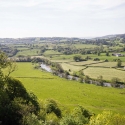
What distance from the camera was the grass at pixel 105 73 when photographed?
163 metres

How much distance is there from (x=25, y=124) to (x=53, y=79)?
116417 mm

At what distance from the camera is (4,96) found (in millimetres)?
56031

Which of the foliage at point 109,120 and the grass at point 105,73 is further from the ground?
the foliage at point 109,120

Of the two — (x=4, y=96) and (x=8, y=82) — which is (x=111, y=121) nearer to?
(x=4, y=96)

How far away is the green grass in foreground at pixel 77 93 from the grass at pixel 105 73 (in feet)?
78.0

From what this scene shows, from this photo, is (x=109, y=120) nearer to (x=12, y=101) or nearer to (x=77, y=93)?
(x=12, y=101)

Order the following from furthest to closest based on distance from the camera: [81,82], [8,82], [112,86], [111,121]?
1. [81,82]
2. [112,86]
3. [8,82]
4. [111,121]

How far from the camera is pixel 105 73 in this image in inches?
6914

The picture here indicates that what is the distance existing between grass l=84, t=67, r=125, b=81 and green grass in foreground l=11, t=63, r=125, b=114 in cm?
2379

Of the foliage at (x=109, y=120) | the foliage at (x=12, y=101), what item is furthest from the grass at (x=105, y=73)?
the foliage at (x=109, y=120)

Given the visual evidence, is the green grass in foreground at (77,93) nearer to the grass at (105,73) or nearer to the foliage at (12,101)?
the grass at (105,73)

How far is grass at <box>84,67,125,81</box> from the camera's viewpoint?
6421 inches

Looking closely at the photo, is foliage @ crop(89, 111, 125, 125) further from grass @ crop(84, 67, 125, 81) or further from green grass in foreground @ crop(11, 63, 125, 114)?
grass @ crop(84, 67, 125, 81)

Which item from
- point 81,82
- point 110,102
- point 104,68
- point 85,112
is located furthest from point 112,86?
point 85,112
